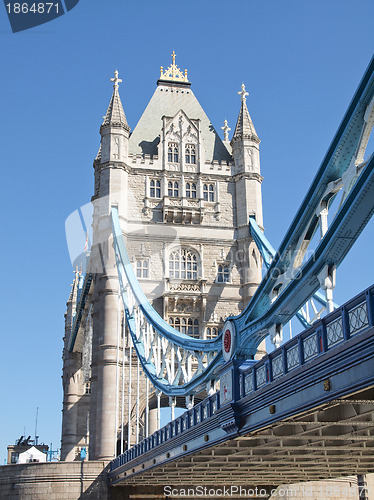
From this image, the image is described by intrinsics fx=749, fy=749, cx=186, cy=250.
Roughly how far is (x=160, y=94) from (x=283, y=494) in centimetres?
2406

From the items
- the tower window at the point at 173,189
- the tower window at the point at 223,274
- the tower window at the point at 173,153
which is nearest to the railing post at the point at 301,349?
the tower window at the point at 223,274

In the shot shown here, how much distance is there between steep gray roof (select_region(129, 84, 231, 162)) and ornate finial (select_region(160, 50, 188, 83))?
0.57 meters

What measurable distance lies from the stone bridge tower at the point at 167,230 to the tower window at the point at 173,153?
56 mm

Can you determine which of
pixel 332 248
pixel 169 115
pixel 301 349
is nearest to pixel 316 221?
pixel 332 248

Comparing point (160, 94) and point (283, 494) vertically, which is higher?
point (160, 94)

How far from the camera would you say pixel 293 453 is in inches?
807

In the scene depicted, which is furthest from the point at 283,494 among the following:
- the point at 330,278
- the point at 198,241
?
the point at 330,278

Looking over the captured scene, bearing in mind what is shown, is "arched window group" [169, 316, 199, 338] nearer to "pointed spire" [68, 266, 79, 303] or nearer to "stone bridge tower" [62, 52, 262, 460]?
"stone bridge tower" [62, 52, 262, 460]

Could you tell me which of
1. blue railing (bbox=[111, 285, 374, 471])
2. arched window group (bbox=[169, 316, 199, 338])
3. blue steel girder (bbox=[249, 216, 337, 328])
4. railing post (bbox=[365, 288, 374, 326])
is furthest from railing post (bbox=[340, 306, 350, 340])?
arched window group (bbox=[169, 316, 199, 338])

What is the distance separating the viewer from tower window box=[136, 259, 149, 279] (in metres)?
38.9

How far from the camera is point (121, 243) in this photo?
36.9 meters

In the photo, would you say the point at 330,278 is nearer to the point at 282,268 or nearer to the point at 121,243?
the point at 282,268

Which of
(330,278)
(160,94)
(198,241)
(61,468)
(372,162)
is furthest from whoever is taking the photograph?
(160,94)

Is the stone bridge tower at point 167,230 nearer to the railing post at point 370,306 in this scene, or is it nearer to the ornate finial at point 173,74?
the ornate finial at point 173,74
